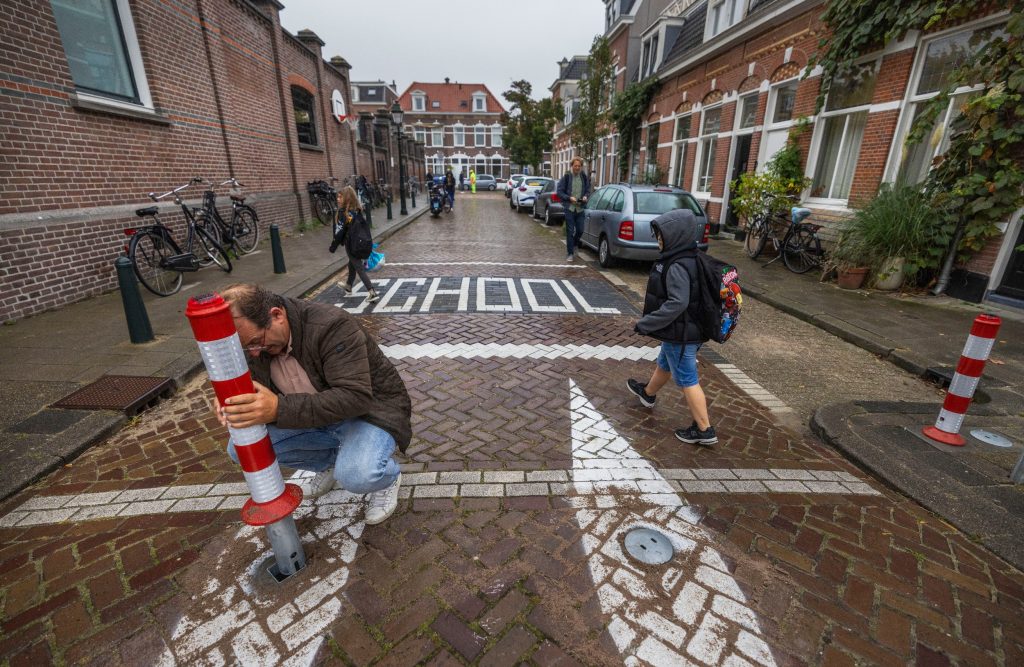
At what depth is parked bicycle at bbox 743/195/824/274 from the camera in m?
8.47

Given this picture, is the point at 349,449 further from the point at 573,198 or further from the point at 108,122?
the point at 573,198

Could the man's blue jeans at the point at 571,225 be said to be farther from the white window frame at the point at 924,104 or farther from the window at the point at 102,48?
the window at the point at 102,48

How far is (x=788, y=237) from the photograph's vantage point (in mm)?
8875

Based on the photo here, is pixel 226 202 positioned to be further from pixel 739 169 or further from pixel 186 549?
pixel 739 169

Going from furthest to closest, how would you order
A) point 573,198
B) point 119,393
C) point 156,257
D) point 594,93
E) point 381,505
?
1. point 594,93
2. point 573,198
3. point 156,257
4. point 119,393
5. point 381,505

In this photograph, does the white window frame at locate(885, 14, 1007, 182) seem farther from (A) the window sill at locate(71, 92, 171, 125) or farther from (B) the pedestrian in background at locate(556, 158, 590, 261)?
(A) the window sill at locate(71, 92, 171, 125)

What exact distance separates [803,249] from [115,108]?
1134 centimetres

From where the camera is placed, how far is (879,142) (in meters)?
8.18

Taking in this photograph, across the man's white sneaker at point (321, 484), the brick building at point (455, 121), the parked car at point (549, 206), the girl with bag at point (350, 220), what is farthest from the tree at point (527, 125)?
the man's white sneaker at point (321, 484)

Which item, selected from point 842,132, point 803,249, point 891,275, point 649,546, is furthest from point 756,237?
point 649,546

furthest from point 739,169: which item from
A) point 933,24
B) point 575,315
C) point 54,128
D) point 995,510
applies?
point 54,128

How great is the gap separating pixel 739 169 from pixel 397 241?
9.57 metres

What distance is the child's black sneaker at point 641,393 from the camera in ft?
12.7

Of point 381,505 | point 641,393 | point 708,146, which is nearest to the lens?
point 381,505
